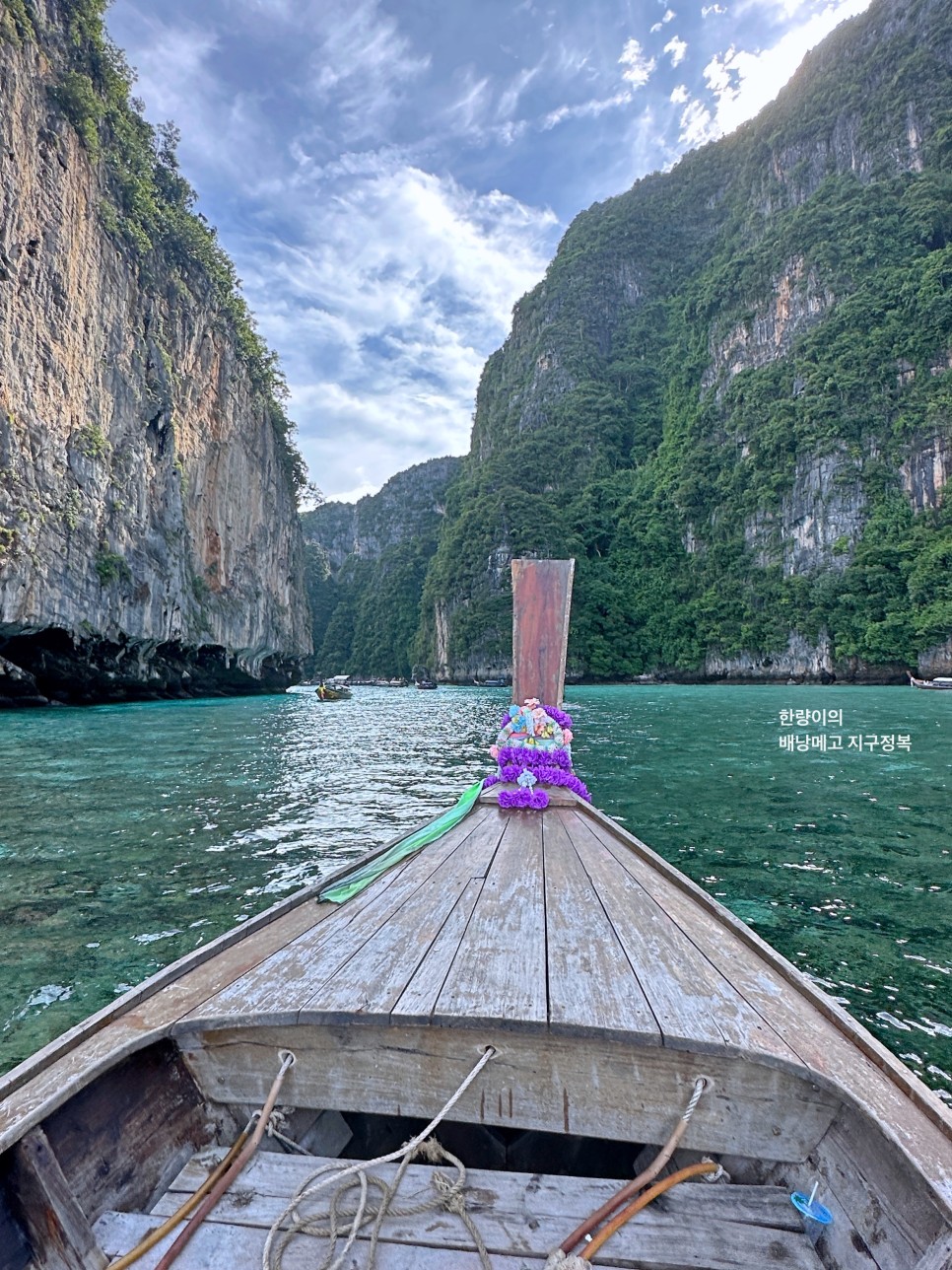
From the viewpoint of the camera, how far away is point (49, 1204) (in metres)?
1.37

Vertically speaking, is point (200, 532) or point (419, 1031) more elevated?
point (200, 532)

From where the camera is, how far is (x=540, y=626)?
275 inches

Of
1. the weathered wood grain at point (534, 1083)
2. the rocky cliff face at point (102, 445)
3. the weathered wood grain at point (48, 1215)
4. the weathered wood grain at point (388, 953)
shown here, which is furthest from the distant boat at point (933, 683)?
the weathered wood grain at point (48, 1215)

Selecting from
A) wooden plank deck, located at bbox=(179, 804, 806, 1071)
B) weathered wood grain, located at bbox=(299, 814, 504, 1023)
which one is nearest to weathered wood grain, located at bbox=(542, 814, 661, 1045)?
wooden plank deck, located at bbox=(179, 804, 806, 1071)

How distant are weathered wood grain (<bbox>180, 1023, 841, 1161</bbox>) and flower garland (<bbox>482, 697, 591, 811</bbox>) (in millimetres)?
3872

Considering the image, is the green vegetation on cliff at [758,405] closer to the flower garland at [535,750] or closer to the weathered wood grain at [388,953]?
the flower garland at [535,750]

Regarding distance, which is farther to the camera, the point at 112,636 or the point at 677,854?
the point at 112,636

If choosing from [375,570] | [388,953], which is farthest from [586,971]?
[375,570]

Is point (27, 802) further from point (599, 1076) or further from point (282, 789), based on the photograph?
point (599, 1076)

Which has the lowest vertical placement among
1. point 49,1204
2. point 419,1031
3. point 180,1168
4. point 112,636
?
point 180,1168

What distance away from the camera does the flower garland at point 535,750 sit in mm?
5805

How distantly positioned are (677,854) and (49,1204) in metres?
5.40

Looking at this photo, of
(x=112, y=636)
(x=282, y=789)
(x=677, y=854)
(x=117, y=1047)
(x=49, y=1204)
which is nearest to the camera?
(x=49, y=1204)

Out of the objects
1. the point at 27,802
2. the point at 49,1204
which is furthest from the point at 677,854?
the point at 27,802
